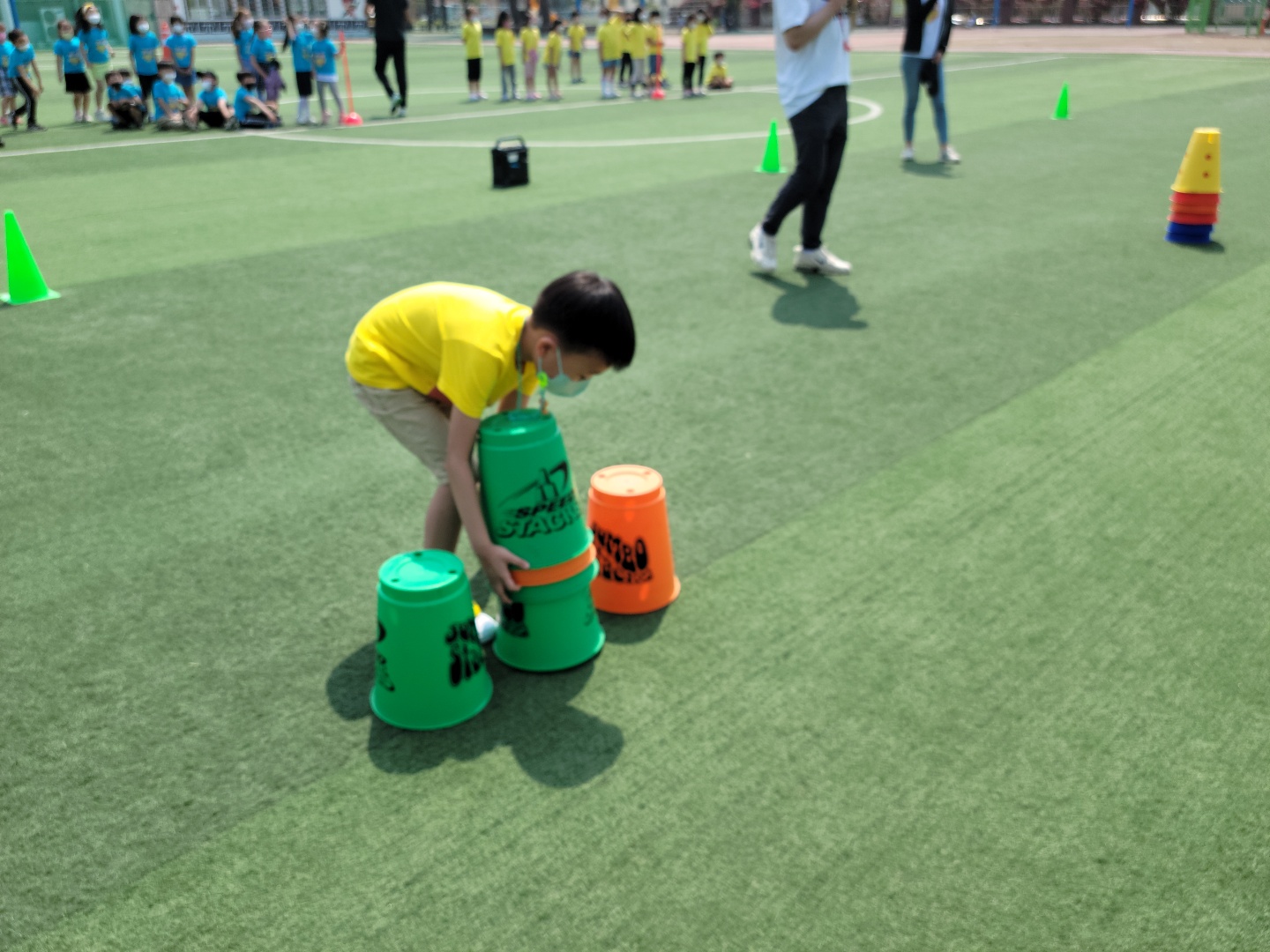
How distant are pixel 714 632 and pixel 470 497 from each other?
988mm

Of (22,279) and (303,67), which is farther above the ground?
(303,67)

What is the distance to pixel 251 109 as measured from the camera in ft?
55.2

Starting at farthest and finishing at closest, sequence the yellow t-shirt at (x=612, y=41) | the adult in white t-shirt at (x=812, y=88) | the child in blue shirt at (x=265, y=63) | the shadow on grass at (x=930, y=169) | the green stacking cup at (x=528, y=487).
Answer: the yellow t-shirt at (x=612, y=41)
the child in blue shirt at (x=265, y=63)
the shadow on grass at (x=930, y=169)
the adult in white t-shirt at (x=812, y=88)
the green stacking cup at (x=528, y=487)

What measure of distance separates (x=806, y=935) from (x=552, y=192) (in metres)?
9.09

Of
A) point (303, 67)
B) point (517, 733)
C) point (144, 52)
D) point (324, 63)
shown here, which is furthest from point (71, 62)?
point (517, 733)

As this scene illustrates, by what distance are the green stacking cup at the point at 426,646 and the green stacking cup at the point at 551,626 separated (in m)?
0.20

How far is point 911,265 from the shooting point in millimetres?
7531

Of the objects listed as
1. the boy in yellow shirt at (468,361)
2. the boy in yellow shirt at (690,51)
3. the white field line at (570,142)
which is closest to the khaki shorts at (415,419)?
the boy in yellow shirt at (468,361)

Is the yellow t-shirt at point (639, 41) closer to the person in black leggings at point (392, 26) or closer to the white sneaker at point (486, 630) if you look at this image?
the person in black leggings at point (392, 26)

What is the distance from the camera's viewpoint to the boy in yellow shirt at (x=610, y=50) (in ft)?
70.9

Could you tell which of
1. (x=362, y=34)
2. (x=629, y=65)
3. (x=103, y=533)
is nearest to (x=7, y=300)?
(x=103, y=533)

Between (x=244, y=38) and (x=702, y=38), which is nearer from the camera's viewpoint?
(x=244, y=38)

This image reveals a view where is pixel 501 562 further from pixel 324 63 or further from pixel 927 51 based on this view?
pixel 324 63

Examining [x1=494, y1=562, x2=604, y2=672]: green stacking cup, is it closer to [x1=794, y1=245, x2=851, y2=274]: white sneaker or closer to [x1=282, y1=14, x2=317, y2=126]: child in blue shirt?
[x1=794, y1=245, x2=851, y2=274]: white sneaker
